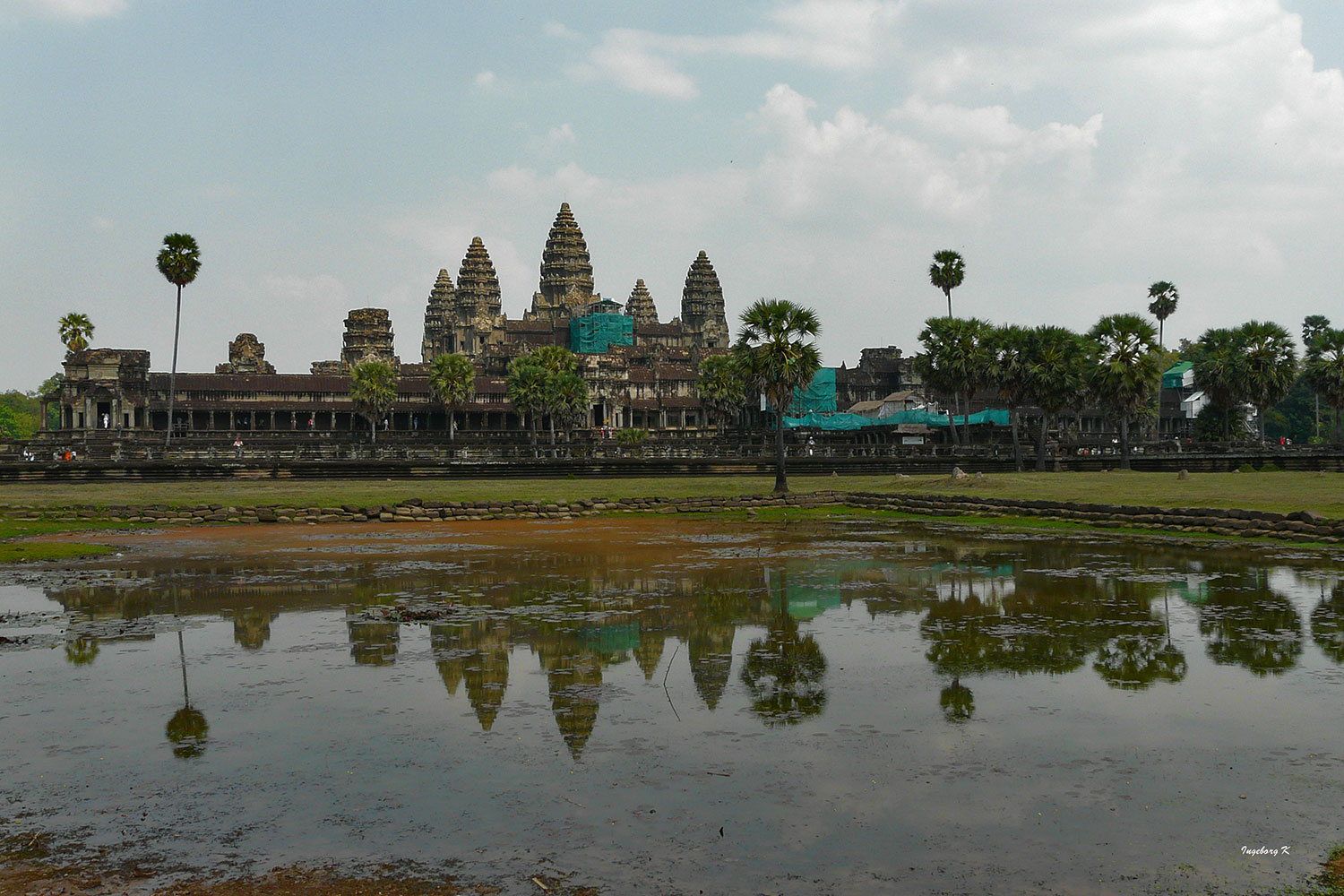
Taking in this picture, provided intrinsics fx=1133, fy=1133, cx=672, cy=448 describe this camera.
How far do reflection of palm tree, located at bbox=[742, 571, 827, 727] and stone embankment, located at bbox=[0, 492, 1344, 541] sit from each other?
50.3ft

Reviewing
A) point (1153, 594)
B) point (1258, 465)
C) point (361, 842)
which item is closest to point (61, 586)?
point (361, 842)

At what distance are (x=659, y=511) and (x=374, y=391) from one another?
65.3 meters

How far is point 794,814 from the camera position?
23.2 feet

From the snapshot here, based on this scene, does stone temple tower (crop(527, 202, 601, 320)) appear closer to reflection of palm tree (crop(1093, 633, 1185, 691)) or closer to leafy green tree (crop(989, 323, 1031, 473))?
leafy green tree (crop(989, 323, 1031, 473))

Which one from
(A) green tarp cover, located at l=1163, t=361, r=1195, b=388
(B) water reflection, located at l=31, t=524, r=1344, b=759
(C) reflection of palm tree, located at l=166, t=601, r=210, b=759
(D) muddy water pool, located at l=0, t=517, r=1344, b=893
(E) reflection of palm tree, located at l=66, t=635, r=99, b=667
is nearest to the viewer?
(D) muddy water pool, located at l=0, t=517, r=1344, b=893

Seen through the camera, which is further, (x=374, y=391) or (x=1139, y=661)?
(x=374, y=391)

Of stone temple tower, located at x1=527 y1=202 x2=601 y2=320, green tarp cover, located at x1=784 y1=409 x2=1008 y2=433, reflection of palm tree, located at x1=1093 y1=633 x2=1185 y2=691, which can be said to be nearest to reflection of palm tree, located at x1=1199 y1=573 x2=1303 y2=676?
reflection of palm tree, located at x1=1093 y1=633 x2=1185 y2=691

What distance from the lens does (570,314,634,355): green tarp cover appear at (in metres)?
141

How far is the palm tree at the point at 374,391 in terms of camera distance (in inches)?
3750

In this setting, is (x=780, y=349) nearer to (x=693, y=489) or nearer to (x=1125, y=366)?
(x=693, y=489)

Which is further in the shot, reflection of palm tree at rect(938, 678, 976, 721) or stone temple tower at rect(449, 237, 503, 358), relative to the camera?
stone temple tower at rect(449, 237, 503, 358)

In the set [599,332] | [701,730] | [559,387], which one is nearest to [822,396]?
[559,387]

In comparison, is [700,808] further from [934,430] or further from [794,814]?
[934,430]

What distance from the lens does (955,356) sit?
68875mm
